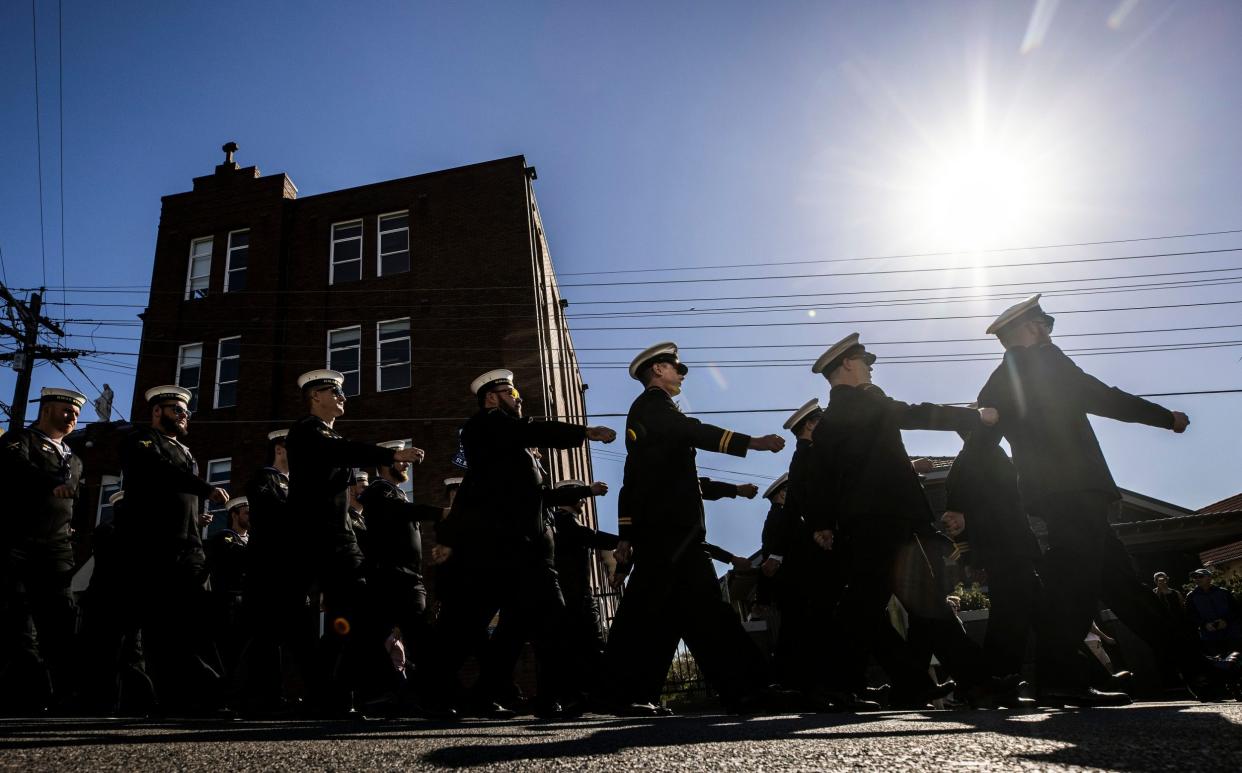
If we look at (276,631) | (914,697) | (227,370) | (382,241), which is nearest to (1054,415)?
(914,697)

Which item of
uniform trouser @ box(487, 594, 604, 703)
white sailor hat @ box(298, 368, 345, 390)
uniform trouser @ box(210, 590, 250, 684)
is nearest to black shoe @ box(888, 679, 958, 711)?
uniform trouser @ box(487, 594, 604, 703)

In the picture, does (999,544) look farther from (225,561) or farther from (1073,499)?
(225,561)

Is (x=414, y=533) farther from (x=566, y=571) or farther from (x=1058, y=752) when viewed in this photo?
(x=1058, y=752)

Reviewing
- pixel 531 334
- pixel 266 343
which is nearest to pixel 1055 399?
pixel 531 334

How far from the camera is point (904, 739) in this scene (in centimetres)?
219

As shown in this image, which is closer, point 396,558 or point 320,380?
point 320,380

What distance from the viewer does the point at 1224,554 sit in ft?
72.5

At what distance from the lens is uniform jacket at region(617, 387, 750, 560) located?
14.7 ft

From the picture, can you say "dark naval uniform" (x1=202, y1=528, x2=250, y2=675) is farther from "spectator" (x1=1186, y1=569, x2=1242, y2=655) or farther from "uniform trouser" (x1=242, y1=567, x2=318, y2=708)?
"spectator" (x1=1186, y1=569, x2=1242, y2=655)

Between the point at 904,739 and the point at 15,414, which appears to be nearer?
the point at 904,739

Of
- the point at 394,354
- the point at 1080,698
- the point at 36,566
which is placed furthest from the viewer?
the point at 394,354

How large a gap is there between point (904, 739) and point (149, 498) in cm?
477

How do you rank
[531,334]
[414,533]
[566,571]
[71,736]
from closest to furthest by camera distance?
[71,736] < [414,533] < [566,571] < [531,334]

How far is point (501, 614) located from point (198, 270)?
22909 mm
